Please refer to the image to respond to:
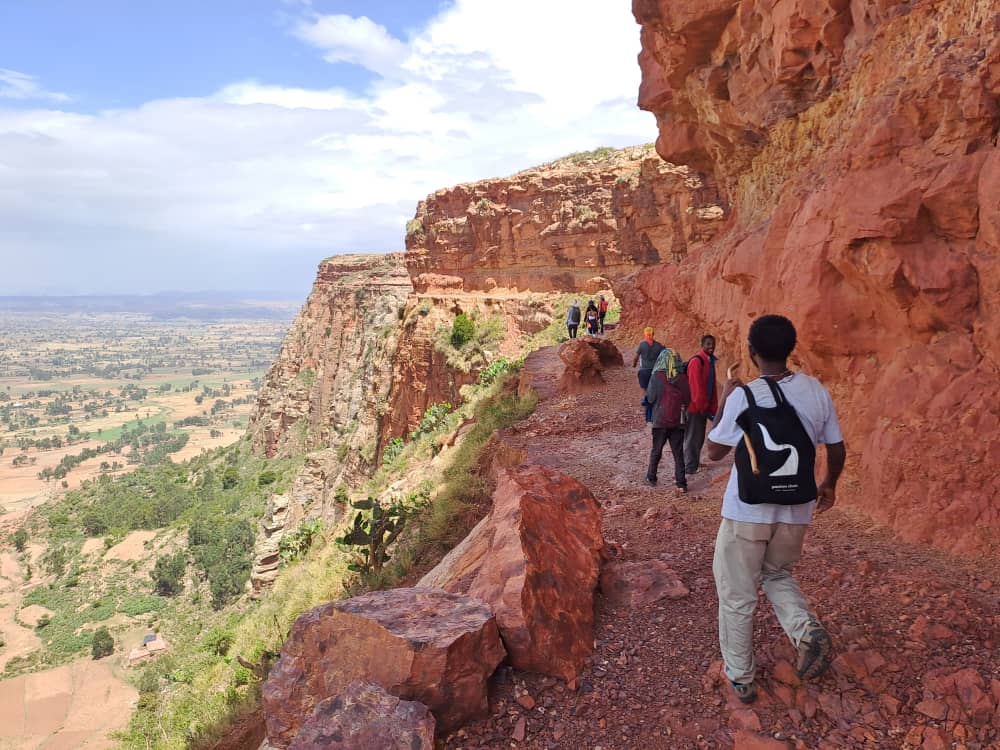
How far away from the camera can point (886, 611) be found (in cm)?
305

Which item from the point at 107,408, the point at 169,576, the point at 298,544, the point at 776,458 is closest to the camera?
the point at 776,458

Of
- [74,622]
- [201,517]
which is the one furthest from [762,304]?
[201,517]

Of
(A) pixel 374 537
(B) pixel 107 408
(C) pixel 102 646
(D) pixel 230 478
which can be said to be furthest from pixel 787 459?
(B) pixel 107 408

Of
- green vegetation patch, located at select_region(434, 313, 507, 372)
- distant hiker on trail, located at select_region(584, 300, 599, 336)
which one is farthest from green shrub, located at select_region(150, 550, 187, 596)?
distant hiker on trail, located at select_region(584, 300, 599, 336)

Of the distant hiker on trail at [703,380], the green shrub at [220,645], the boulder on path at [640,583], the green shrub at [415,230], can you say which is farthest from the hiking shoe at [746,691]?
the green shrub at [415,230]

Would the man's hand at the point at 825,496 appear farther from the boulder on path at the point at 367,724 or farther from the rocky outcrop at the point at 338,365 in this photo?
the rocky outcrop at the point at 338,365

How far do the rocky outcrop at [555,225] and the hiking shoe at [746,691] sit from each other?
2067 cm

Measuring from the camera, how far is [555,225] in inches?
1104

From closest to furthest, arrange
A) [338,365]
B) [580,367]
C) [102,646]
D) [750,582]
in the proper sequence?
[750,582], [580,367], [102,646], [338,365]

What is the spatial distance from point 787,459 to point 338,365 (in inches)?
1778

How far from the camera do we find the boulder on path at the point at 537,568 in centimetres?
298

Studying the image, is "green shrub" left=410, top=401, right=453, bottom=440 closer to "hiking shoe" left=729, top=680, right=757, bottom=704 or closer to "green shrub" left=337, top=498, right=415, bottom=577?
"green shrub" left=337, top=498, right=415, bottom=577

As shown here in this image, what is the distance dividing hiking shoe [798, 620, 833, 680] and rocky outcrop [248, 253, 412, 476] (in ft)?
89.7

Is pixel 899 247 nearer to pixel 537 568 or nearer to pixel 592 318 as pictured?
pixel 537 568
